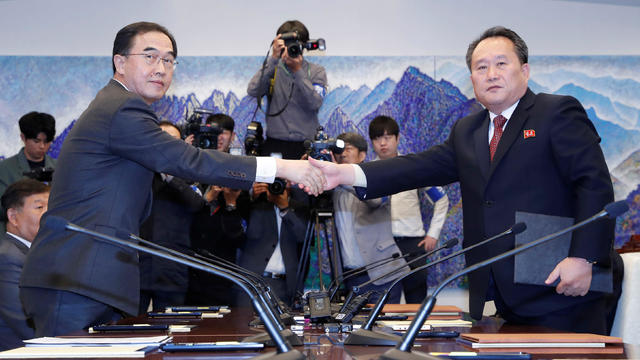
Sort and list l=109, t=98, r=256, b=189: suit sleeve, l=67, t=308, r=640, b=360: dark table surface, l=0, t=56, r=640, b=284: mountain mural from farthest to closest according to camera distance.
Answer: l=0, t=56, r=640, b=284: mountain mural
l=109, t=98, r=256, b=189: suit sleeve
l=67, t=308, r=640, b=360: dark table surface

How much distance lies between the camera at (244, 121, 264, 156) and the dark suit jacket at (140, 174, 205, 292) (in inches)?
17.0

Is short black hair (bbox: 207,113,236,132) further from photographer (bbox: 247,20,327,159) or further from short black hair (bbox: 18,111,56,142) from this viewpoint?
short black hair (bbox: 18,111,56,142)

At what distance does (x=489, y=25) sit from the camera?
4957 millimetres

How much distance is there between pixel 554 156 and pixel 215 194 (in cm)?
213

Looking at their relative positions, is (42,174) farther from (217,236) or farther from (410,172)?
(410,172)

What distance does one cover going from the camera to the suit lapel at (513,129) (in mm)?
2041

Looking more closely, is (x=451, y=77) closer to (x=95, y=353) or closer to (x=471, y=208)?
(x=471, y=208)

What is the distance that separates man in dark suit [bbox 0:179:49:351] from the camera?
2.59 m

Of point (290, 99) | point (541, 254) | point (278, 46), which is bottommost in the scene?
point (541, 254)

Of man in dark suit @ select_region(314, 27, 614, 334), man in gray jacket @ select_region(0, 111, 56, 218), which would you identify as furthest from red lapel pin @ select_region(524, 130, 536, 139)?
man in gray jacket @ select_region(0, 111, 56, 218)

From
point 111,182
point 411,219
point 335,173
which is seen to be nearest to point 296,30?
point 411,219

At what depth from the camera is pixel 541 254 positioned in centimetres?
192

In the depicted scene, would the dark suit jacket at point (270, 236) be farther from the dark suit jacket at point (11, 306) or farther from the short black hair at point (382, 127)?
the dark suit jacket at point (11, 306)

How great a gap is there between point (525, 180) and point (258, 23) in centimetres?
335
